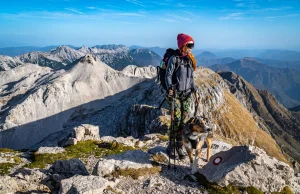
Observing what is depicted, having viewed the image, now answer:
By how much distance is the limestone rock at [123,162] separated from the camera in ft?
40.6

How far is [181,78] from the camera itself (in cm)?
1282

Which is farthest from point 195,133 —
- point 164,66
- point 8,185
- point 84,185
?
point 8,185

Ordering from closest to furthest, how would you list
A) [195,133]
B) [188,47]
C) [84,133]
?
[195,133]
[188,47]
[84,133]

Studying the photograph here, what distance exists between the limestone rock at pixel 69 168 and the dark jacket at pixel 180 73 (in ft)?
23.2

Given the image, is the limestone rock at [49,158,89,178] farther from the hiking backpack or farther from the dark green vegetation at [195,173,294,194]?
the dark green vegetation at [195,173,294,194]

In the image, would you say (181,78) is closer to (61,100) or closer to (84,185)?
(84,185)

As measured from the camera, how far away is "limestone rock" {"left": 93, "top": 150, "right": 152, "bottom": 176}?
12367 millimetres

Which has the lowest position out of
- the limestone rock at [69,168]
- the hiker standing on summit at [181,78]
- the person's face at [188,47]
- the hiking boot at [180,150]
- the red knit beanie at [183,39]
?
the limestone rock at [69,168]

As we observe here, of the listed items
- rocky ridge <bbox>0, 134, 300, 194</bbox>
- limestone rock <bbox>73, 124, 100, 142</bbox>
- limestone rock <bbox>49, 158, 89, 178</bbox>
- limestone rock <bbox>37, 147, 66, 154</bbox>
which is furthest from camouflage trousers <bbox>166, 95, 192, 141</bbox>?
limestone rock <bbox>73, 124, 100, 142</bbox>

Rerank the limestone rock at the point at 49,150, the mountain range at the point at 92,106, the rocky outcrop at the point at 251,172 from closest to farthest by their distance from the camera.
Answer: the rocky outcrop at the point at 251,172
the limestone rock at the point at 49,150
the mountain range at the point at 92,106

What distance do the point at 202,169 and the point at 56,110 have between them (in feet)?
464

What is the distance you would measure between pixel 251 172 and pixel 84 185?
7413 mm

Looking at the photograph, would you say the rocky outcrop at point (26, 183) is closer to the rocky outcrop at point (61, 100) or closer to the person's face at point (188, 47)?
the person's face at point (188, 47)

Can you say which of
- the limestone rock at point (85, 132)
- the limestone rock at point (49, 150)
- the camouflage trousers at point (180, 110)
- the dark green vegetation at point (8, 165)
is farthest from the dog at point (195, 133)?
the limestone rock at point (85, 132)
